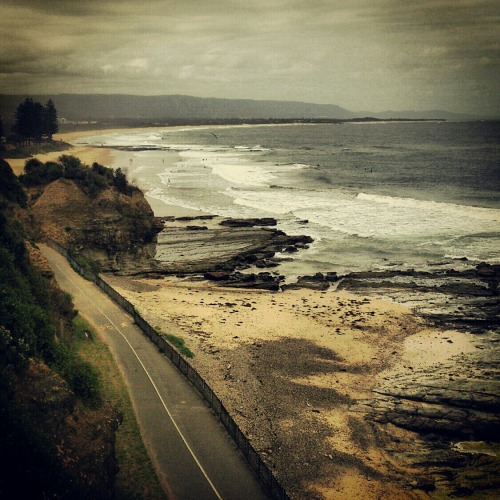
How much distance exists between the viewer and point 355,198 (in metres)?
79.1

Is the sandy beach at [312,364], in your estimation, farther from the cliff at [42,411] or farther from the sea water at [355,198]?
the sea water at [355,198]

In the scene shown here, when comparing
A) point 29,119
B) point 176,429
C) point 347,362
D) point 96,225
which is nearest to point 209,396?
point 176,429

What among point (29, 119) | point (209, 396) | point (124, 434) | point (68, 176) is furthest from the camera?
point (29, 119)

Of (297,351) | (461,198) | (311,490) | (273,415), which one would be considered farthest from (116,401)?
(461,198)

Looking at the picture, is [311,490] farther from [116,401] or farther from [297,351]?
[297,351]

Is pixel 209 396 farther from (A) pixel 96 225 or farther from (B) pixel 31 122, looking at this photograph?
(B) pixel 31 122

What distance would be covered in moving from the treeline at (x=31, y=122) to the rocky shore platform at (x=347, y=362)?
76.1 meters

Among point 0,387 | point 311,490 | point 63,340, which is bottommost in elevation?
point 311,490

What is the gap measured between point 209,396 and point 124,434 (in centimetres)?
398

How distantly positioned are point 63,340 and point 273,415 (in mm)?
10667

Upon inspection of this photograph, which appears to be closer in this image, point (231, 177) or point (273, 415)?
point (273, 415)

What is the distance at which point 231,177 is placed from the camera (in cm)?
9725

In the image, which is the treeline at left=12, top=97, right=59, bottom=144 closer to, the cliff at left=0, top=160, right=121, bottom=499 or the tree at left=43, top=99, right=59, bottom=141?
the tree at left=43, top=99, right=59, bottom=141

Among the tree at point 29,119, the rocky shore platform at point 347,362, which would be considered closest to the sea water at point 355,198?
the rocky shore platform at point 347,362
